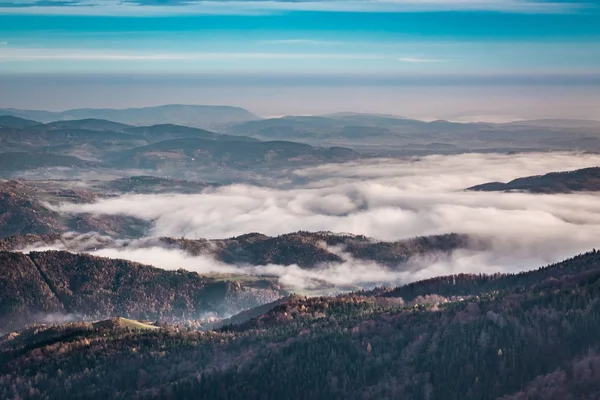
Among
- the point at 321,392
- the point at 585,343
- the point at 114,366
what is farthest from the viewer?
the point at 114,366

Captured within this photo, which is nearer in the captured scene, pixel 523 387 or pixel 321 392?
pixel 523 387

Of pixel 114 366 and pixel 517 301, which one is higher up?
pixel 517 301

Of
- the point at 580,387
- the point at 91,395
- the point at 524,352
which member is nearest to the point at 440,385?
the point at 524,352

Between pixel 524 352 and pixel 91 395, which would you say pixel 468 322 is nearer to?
pixel 524 352

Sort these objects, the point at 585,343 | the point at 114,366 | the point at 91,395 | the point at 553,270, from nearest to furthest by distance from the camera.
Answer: the point at 585,343, the point at 91,395, the point at 114,366, the point at 553,270

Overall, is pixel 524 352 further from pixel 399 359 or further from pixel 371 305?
pixel 371 305

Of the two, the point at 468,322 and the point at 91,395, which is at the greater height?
the point at 468,322

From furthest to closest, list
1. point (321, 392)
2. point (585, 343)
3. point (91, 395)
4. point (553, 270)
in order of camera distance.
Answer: point (553, 270)
point (91, 395)
point (321, 392)
point (585, 343)

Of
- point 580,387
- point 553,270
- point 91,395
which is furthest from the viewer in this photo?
point 553,270

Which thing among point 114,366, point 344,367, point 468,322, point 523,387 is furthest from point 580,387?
point 114,366
